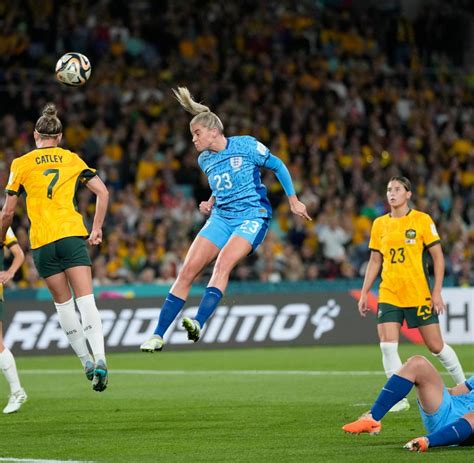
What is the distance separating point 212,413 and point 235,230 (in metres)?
1.97

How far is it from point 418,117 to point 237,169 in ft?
61.4

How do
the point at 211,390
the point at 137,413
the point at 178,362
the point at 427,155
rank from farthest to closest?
the point at 427,155 < the point at 178,362 < the point at 211,390 < the point at 137,413

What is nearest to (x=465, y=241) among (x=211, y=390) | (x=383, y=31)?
(x=383, y=31)

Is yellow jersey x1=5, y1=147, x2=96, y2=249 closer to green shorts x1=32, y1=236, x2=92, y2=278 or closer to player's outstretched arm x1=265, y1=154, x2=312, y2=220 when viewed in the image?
green shorts x1=32, y1=236, x2=92, y2=278

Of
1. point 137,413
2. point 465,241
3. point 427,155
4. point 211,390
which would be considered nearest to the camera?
point 137,413

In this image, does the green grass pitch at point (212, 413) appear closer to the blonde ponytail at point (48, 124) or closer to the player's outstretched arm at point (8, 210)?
the player's outstretched arm at point (8, 210)

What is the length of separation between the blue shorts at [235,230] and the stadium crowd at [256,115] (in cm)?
1053

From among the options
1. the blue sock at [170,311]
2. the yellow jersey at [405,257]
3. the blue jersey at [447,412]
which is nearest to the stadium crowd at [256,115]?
the yellow jersey at [405,257]

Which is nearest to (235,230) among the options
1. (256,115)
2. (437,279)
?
(437,279)

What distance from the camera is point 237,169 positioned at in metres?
11.8

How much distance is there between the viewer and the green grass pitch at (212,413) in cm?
930

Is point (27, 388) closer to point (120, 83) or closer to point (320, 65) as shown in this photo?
point (120, 83)

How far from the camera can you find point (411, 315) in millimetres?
12695

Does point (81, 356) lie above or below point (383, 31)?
above
